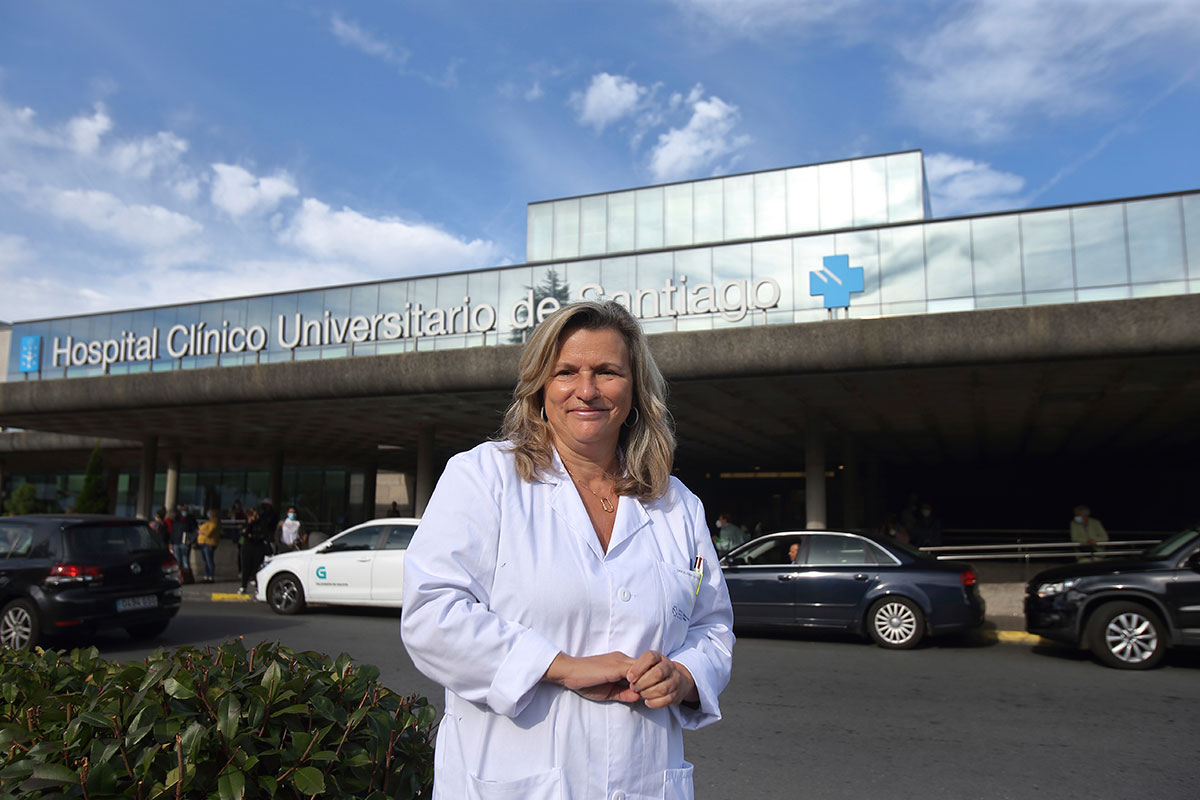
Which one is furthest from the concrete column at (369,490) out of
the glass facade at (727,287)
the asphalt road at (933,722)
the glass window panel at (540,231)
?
the asphalt road at (933,722)

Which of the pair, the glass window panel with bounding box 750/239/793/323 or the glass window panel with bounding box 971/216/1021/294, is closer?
the glass window panel with bounding box 971/216/1021/294

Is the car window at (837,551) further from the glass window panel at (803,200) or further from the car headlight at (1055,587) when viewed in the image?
the glass window panel at (803,200)

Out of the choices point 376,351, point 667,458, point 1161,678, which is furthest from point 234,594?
point 667,458

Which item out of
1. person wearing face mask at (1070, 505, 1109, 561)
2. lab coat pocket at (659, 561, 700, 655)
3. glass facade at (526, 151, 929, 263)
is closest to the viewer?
lab coat pocket at (659, 561, 700, 655)

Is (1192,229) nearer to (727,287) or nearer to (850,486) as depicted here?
(727,287)

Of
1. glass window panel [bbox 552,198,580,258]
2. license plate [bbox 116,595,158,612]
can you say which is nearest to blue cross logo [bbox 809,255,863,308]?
license plate [bbox 116,595,158,612]

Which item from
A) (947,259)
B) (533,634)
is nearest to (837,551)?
(533,634)

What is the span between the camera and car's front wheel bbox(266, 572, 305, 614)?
44.3ft

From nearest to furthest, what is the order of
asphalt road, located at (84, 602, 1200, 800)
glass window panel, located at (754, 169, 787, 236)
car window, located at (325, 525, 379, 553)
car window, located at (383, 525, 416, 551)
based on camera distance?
asphalt road, located at (84, 602, 1200, 800)
car window, located at (383, 525, 416, 551)
car window, located at (325, 525, 379, 553)
glass window panel, located at (754, 169, 787, 236)

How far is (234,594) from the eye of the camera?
1661 cm

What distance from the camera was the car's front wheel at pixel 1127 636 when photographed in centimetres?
893

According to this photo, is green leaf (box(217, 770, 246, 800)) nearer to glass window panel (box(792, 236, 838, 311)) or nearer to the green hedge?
the green hedge

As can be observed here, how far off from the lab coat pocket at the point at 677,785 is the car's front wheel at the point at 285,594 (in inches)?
509

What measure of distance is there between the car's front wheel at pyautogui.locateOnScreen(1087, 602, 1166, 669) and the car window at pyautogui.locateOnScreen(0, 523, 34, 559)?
12.5 metres
